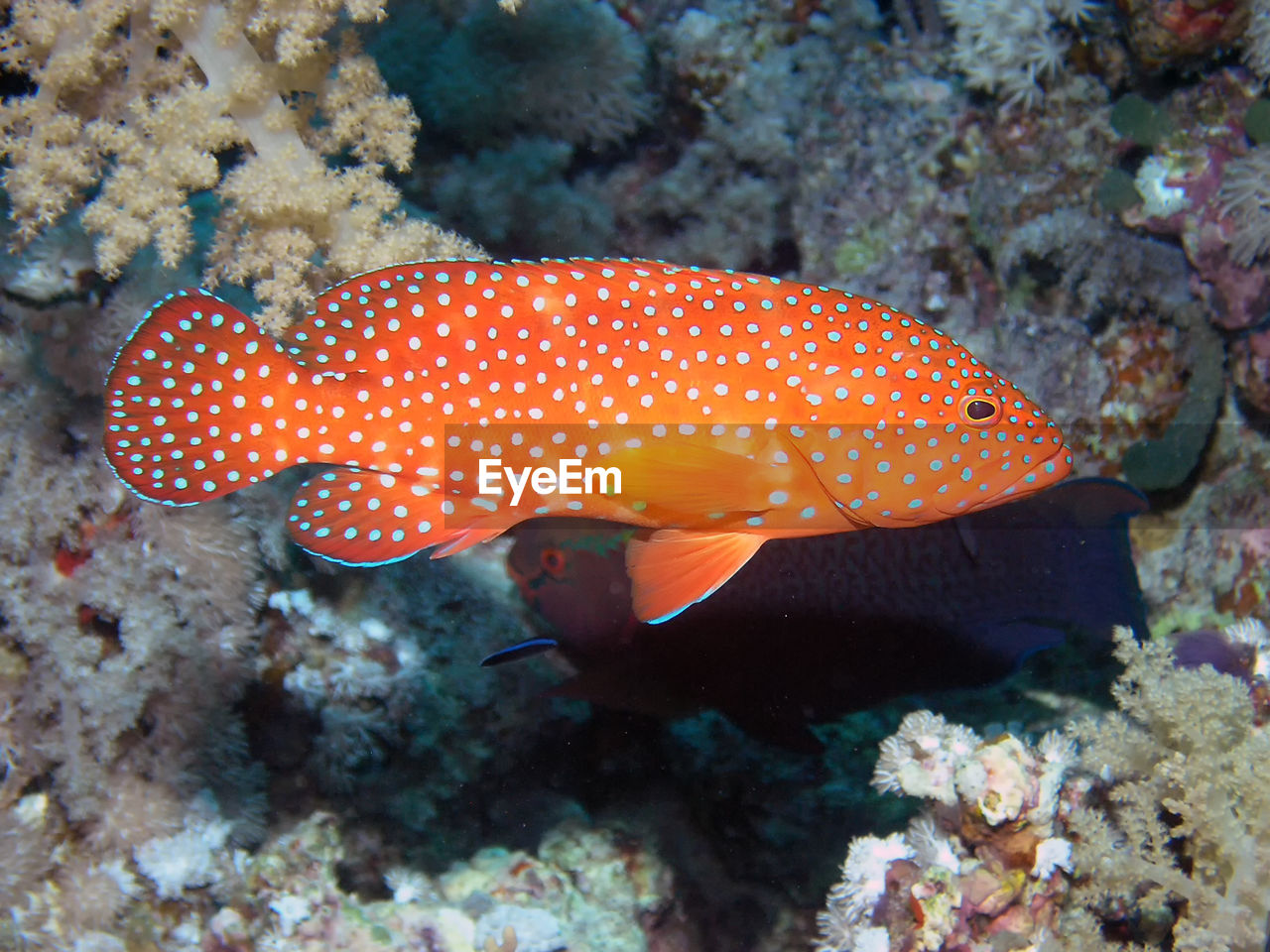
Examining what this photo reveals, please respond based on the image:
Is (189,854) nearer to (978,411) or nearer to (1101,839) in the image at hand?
(1101,839)

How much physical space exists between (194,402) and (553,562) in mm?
1860

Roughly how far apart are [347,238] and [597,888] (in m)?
3.79

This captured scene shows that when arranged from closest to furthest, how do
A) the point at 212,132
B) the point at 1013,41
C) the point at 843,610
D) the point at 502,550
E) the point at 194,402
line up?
the point at 194,402 → the point at 212,132 → the point at 843,610 → the point at 502,550 → the point at 1013,41

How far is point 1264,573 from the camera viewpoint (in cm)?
541

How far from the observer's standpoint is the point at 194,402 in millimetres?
3012

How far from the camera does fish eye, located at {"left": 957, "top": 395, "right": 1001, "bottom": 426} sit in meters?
3.25

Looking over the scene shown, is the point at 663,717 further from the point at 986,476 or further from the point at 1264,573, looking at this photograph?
the point at 1264,573

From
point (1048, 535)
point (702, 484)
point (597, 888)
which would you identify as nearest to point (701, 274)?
point (702, 484)

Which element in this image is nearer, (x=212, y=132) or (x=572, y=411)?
(x=572, y=411)

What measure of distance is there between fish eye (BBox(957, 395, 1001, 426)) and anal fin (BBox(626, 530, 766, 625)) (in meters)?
0.99

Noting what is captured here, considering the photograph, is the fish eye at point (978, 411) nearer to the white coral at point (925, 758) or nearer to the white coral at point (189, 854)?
the white coral at point (925, 758)

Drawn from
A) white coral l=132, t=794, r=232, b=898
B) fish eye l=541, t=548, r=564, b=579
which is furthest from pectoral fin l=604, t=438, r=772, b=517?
white coral l=132, t=794, r=232, b=898
